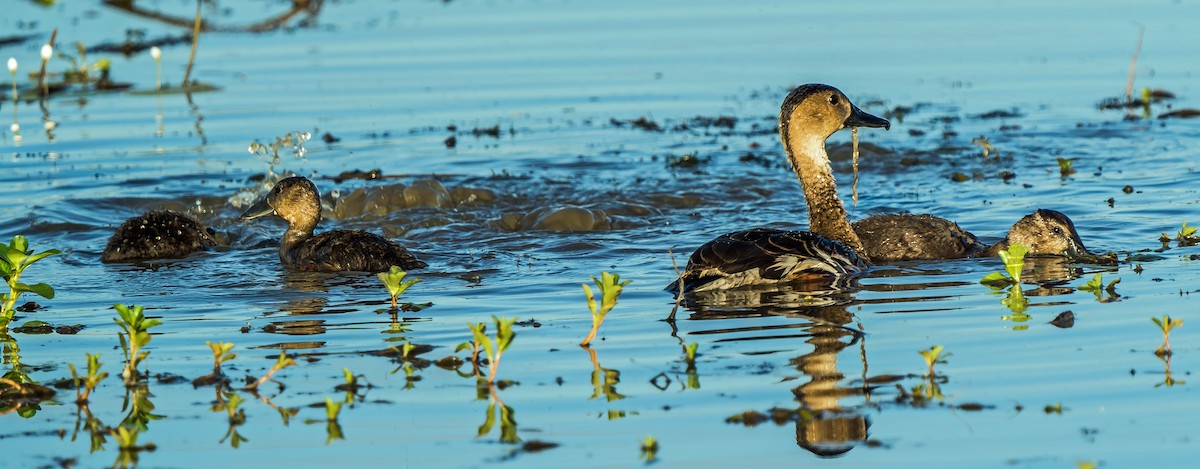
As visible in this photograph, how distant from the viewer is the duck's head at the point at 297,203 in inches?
417

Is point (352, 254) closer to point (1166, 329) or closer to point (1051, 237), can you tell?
point (1051, 237)

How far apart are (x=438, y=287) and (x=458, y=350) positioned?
8.39ft

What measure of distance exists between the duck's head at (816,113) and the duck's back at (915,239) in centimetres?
64

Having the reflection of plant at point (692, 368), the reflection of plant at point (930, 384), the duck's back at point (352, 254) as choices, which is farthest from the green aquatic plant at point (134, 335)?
the duck's back at point (352, 254)

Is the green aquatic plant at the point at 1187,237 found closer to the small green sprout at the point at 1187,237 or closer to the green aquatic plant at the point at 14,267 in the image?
the small green sprout at the point at 1187,237

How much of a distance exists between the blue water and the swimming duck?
0.18m

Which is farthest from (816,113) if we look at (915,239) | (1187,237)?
(1187,237)

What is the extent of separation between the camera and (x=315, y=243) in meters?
10.1

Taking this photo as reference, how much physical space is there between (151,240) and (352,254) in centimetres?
158

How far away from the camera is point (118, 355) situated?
726 centimetres

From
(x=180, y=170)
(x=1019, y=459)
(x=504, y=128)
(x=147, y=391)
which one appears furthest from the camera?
(x=504, y=128)

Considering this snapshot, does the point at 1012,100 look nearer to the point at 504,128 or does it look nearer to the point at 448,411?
the point at 504,128

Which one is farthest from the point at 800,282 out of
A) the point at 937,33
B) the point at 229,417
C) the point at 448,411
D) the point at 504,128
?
the point at 937,33

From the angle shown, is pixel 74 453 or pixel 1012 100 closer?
pixel 74 453
